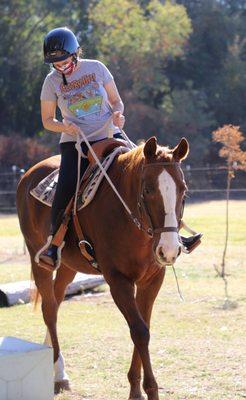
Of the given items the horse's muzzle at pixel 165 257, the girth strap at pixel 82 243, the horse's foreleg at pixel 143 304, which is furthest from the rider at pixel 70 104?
the horse's muzzle at pixel 165 257

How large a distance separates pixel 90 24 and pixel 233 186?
44.8 ft

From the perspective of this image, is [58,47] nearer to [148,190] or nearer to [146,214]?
[148,190]

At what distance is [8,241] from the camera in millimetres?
20672

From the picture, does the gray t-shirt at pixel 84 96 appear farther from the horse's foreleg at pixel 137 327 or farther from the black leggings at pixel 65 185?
the horse's foreleg at pixel 137 327

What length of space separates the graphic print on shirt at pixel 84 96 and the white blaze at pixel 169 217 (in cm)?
151

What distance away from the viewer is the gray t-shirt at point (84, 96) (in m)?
6.66

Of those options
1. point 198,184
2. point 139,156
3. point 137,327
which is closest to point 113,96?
point 139,156

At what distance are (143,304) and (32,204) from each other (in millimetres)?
1906

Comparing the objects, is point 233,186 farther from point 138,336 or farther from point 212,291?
point 138,336

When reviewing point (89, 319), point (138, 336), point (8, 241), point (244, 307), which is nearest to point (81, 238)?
point (138, 336)

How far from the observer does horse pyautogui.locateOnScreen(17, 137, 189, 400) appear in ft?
17.6

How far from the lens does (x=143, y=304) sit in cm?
625

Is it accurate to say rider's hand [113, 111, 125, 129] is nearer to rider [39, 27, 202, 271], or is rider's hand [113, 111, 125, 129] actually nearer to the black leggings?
rider [39, 27, 202, 271]

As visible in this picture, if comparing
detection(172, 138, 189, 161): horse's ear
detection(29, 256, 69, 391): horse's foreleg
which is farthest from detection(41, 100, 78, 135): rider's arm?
detection(29, 256, 69, 391): horse's foreleg
